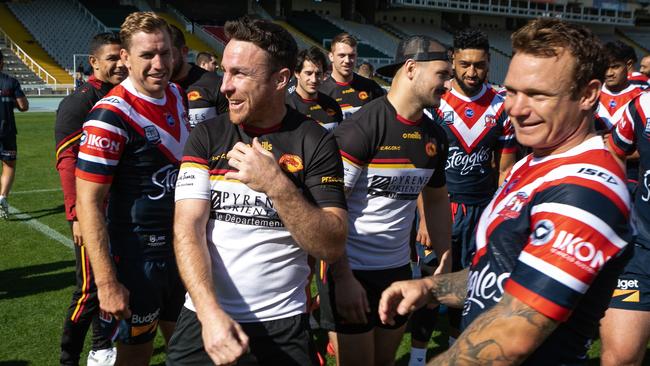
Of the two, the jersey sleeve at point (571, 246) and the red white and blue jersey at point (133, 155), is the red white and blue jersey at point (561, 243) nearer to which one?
the jersey sleeve at point (571, 246)

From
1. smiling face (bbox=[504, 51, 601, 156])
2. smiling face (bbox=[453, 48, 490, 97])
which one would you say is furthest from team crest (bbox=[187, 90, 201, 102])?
smiling face (bbox=[504, 51, 601, 156])

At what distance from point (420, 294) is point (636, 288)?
83.9 inches

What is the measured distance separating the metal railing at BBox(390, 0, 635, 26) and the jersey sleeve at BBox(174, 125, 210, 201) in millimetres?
48978

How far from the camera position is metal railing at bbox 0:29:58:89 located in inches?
1302

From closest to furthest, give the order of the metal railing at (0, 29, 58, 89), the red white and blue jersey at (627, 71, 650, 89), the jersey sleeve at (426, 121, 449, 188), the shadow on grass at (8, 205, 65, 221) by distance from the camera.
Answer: the jersey sleeve at (426, 121, 449, 188)
the red white and blue jersey at (627, 71, 650, 89)
the shadow on grass at (8, 205, 65, 221)
the metal railing at (0, 29, 58, 89)

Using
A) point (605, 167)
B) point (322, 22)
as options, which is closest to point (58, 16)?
point (322, 22)

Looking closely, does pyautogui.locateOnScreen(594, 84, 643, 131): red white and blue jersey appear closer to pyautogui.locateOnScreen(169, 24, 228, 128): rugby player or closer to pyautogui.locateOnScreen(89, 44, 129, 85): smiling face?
pyautogui.locateOnScreen(169, 24, 228, 128): rugby player

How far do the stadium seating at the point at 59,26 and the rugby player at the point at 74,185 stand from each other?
107 ft

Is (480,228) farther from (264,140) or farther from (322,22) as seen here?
(322,22)

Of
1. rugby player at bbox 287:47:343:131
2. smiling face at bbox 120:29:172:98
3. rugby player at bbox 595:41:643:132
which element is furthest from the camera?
rugby player at bbox 287:47:343:131

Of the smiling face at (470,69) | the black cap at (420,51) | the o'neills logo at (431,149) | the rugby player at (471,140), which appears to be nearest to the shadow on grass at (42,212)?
the rugby player at (471,140)

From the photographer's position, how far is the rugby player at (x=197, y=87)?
5754mm

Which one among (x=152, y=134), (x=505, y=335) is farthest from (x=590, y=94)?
(x=152, y=134)

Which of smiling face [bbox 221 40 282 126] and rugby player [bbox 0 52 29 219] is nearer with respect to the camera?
smiling face [bbox 221 40 282 126]
